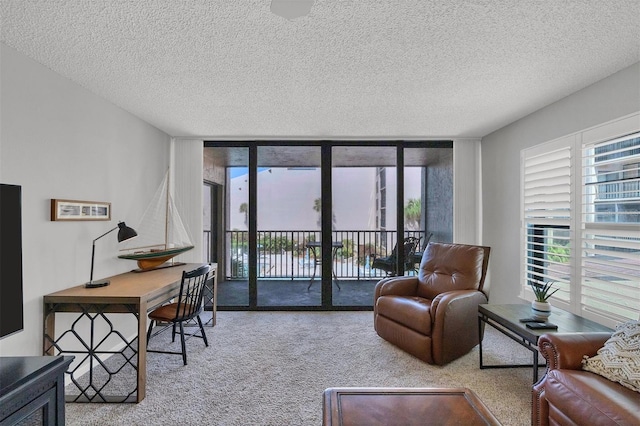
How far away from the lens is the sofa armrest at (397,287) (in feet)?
11.1

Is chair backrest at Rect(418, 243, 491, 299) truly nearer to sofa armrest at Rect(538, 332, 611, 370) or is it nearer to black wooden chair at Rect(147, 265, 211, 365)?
sofa armrest at Rect(538, 332, 611, 370)

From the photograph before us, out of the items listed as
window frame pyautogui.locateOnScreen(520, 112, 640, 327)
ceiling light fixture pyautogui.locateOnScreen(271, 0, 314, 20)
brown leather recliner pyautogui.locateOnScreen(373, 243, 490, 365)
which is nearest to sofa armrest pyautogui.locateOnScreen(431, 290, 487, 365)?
brown leather recliner pyautogui.locateOnScreen(373, 243, 490, 365)

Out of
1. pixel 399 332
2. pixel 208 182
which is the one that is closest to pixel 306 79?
pixel 399 332

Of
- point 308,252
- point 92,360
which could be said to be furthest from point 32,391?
point 308,252

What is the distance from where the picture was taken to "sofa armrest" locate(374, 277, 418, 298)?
11.1 feet

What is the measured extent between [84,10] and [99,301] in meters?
1.82

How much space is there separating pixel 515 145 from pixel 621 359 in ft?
8.35

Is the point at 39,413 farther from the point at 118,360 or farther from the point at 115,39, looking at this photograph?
the point at 115,39

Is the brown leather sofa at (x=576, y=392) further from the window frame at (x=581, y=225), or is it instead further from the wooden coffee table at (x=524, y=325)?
the window frame at (x=581, y=225)

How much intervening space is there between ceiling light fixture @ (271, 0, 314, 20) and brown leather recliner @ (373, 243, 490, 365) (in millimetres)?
2436

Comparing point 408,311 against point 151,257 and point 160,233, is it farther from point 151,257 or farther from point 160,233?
point 160,233

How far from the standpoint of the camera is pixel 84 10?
160 centimetres

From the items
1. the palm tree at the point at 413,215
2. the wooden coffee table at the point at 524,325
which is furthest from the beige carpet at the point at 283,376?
the palm tree at the point at 413,215

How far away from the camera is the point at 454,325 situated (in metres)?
2.70
